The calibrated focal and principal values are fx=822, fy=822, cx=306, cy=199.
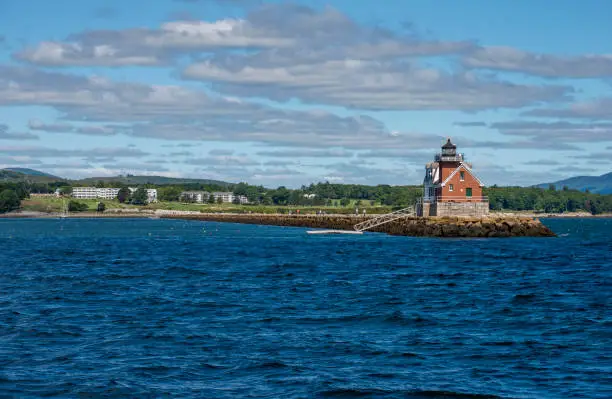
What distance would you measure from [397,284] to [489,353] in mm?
19258

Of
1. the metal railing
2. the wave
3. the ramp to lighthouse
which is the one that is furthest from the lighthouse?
the wave

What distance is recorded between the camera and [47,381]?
2038 centimetres

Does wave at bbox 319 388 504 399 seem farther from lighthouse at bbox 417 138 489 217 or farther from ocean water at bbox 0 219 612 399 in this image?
lighthouse at bbox 417 138 489 217

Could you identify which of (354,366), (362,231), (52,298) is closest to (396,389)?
(354,366)

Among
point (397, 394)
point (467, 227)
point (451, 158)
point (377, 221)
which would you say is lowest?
point (397, 394)

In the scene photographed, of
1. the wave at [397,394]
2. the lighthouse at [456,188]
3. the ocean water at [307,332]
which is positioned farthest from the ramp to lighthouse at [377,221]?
the wave at [397,394]

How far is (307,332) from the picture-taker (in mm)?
27516

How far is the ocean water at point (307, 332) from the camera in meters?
20.3

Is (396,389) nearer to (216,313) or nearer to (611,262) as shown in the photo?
(216,313)

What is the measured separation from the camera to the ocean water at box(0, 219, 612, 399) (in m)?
20.3

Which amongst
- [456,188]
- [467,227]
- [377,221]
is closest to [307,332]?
[467,227]

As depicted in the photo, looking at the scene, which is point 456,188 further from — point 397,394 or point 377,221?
point 397,394

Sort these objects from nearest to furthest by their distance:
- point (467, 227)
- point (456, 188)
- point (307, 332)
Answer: point (307, 332)
point (467, 227)
point (456, 188)

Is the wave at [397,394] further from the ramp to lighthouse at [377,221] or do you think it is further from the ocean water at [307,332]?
the ramp to lighthouse at [377,221]
